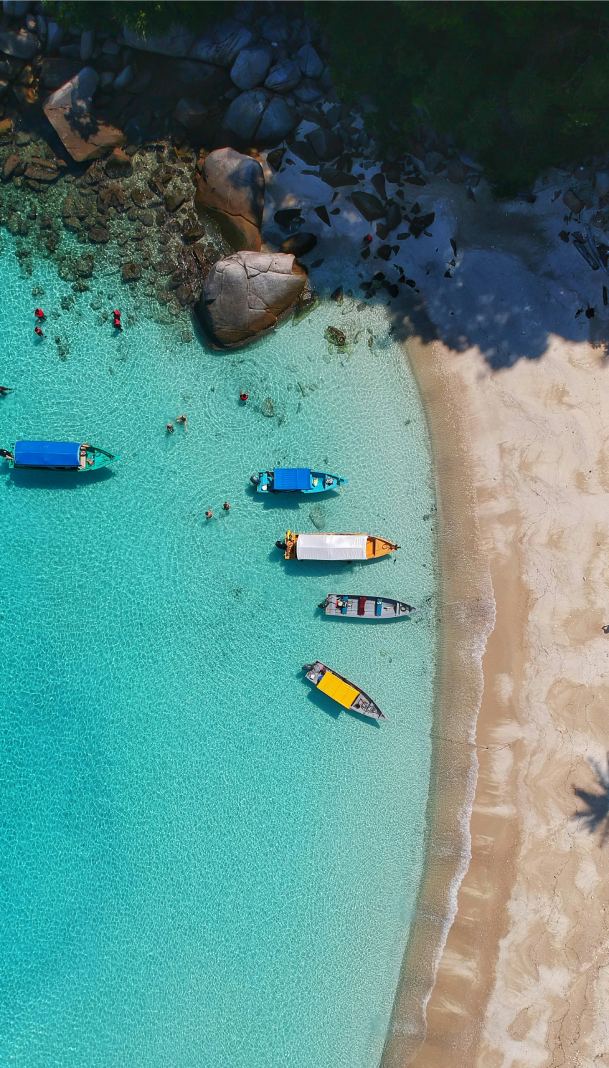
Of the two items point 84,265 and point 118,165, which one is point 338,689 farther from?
point 118,165

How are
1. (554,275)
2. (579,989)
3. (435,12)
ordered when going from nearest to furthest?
(435,12) < (579,989) < (554,275)

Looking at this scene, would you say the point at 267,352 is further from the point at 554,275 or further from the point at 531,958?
the point at 531,958

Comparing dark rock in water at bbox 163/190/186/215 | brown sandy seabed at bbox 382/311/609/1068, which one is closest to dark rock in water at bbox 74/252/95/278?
dark rock in water at bbox 163/190/186/215

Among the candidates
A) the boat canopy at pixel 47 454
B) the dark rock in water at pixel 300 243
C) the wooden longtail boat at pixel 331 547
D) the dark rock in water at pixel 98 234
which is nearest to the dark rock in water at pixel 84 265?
the dark rock in water at pixel 98 234

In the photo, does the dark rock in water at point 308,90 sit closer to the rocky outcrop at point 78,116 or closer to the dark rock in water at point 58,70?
the rocky outcrop at point 78,116

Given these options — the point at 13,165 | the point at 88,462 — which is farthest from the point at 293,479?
the point at 13,165

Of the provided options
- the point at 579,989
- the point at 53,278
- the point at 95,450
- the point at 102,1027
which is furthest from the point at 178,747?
the point at 53,278

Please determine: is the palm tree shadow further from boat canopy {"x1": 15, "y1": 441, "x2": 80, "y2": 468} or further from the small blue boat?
boat canopy {"x1": 15, "y1": 441, "x2": 80, "y2": 468}
